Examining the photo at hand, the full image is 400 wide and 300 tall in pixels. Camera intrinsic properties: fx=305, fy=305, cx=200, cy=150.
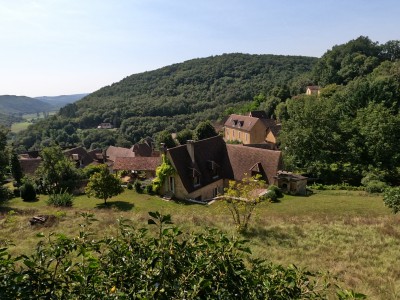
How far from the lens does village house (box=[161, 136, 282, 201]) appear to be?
102ft

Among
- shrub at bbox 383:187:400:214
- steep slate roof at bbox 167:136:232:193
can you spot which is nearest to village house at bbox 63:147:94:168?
steep slate roof at bbox 167:136:232:193

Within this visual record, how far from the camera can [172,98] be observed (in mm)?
140125

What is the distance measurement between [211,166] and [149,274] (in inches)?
1196

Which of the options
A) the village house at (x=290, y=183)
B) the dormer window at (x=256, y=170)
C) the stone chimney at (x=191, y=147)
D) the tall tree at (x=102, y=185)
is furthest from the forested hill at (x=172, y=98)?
the tall tree at (x=102, y=185)

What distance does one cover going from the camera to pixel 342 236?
624 inches

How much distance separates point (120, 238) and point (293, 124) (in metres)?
40.7

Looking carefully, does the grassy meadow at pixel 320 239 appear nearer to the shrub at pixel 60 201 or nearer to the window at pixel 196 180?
the shrub at pixel 60 201

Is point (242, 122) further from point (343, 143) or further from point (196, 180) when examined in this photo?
point (196, 180)

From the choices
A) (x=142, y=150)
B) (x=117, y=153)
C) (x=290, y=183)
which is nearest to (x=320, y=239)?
(x=290, y=183)

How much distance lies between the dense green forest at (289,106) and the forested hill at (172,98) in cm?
48

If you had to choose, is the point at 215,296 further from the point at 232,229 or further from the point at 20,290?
the point at 232,229

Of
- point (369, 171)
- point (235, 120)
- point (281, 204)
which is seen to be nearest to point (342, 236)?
point (281, 204)

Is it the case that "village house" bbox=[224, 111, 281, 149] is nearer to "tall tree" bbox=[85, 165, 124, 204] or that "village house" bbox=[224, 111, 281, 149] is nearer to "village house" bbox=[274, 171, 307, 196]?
"village house" bbox=[274, 171, 307, 196]

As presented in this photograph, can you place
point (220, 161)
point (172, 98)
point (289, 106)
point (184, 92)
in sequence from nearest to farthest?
point (220, 161)
point (289, 106)
point (172, 98)
point (184, 92)
